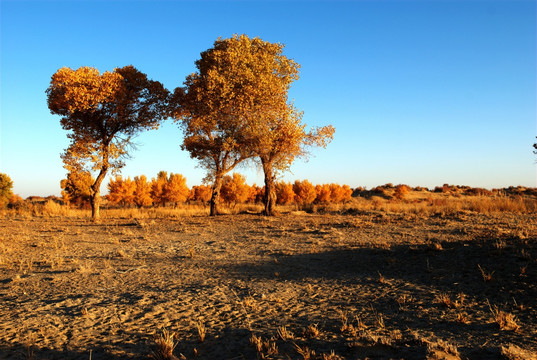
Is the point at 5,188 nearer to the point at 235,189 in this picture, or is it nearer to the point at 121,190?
the point at 121,190

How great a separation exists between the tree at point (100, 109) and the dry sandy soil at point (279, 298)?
9598 mm

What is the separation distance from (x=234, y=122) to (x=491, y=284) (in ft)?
56.8

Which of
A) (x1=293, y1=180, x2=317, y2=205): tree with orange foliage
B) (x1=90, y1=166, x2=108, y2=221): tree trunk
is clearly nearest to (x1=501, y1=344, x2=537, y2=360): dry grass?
(x1=90, y1=166, x2=108, y2=221): tree trunk

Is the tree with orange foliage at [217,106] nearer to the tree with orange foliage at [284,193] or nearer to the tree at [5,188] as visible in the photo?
the tree at [5,188]

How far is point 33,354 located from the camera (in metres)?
4.86

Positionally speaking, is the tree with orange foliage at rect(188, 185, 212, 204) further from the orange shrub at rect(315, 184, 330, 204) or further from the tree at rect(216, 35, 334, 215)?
the tree at rect(216, 35, 334, 215)

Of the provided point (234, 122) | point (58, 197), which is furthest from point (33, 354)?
point (58, 197)

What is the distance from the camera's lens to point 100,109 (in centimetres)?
2167

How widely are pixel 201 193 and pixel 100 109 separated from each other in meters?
64.6

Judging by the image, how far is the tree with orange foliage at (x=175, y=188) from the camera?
68.6 metres

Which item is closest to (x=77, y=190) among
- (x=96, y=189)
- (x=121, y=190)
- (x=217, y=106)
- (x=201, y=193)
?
(x=121, y=190)

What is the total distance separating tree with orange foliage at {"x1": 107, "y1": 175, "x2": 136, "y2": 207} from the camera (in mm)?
67062

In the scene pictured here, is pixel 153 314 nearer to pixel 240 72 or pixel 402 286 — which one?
pixel 402 286

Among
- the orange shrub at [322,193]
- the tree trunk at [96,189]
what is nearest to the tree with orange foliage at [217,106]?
the tree trunk at [96,189]
